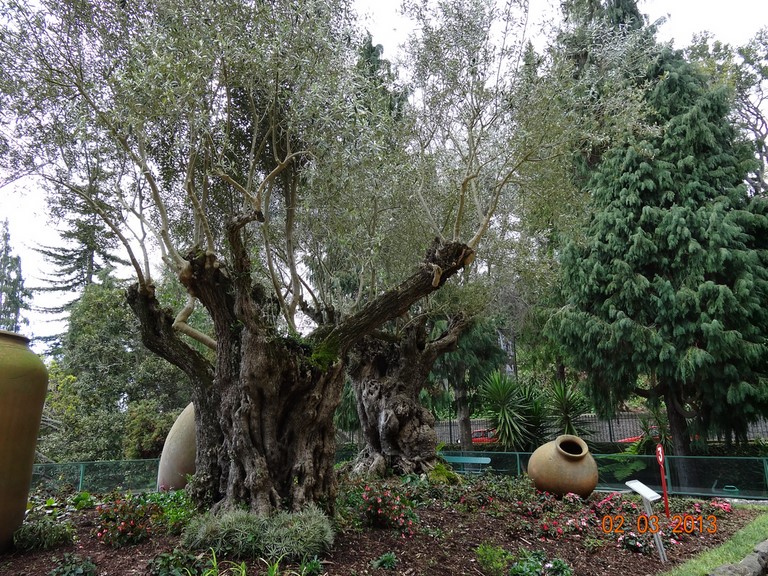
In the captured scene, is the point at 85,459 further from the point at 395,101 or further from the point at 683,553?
the point at 683,553

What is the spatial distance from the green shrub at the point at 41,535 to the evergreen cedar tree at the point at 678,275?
1154 cm

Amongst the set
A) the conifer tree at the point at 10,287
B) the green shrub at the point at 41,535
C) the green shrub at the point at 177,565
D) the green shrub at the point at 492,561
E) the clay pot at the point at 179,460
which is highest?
the conifer tree at the point at 10,287

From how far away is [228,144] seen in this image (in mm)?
7648

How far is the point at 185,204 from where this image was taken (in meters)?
10.1

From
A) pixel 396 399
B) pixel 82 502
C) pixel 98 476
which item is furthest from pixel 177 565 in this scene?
pixel 98 476

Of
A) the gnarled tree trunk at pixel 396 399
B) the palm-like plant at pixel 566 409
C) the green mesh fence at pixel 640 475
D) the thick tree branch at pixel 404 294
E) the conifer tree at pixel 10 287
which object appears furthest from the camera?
the conifer tree at pixel 10 287

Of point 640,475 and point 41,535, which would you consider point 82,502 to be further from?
point 640,475

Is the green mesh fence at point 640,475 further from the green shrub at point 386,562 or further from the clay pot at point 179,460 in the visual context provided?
the green shrub at point 386,562

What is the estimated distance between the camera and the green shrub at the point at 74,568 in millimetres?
4809

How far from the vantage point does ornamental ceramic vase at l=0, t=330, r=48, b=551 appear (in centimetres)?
565

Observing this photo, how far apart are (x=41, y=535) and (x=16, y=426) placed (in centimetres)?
122

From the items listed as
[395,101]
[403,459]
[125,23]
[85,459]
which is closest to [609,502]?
[403,459]

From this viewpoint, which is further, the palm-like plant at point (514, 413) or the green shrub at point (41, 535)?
the palm-like plant at point (514, 413)
